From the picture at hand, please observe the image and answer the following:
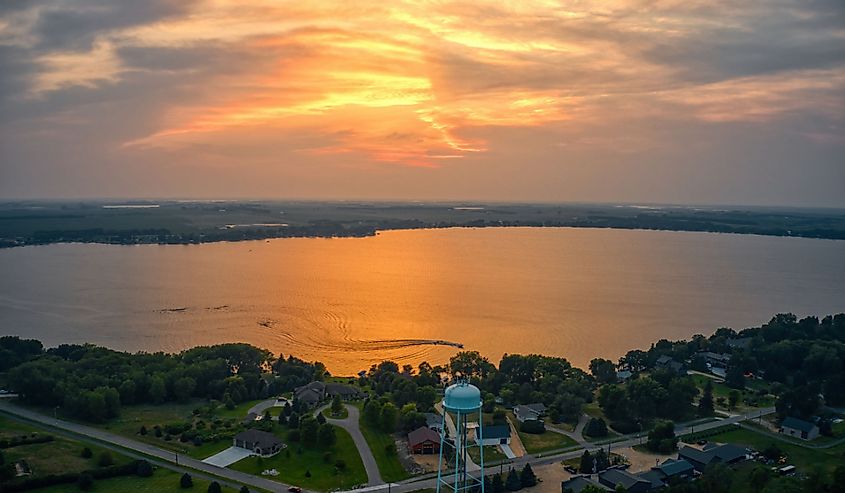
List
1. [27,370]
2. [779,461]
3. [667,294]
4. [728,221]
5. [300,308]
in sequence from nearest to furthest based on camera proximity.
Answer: [779,461] < [27,370] < [300,308] < [667,294] < [728,221]

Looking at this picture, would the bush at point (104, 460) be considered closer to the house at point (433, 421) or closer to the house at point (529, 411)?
the house at point (433, 421)

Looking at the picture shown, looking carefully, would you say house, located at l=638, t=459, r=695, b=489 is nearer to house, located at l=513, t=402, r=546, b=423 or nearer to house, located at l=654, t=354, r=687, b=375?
house, located at l=513, t=402, r=546, b=423

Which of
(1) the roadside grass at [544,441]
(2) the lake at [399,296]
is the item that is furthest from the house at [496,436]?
(2) the lake at [399,296]

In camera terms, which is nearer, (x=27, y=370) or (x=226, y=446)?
(x=226, y=446)

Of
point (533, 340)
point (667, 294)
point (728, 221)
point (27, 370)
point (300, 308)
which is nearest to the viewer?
point (27, 370)

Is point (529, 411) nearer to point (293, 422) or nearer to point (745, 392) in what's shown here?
point (293, 422)

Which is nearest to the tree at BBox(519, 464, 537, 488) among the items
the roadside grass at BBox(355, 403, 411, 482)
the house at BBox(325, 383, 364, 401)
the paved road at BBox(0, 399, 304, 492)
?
the roadside grass at BBox(355, 403, 411, 482)

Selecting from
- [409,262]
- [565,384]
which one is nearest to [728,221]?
[409,262]

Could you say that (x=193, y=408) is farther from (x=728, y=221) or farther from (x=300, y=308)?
(x=728, y=221)
